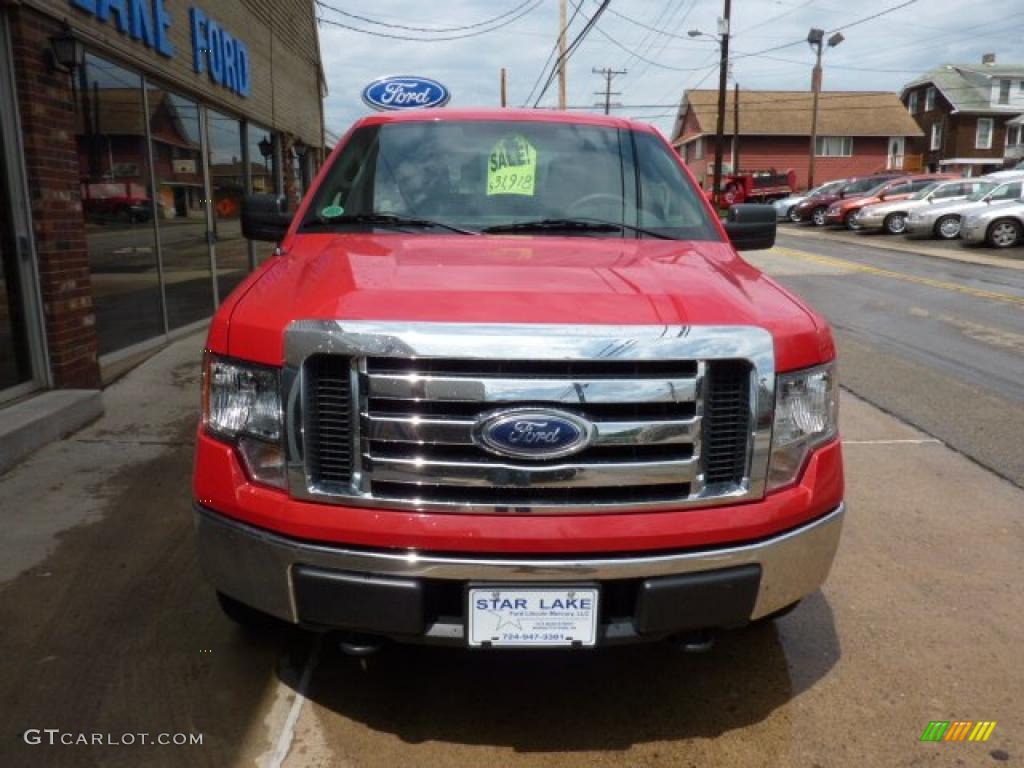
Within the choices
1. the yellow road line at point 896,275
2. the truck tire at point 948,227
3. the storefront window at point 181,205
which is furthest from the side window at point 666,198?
the truck tire at point 948,227

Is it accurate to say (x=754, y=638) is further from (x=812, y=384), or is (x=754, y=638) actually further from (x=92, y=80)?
(x=92, y=80)

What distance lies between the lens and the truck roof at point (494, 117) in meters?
3.90

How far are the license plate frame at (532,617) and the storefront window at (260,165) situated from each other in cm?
1097

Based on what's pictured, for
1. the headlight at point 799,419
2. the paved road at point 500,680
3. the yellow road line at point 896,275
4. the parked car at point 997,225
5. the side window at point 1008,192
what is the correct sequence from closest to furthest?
the headlight at point 799,419 → the paved road at point 500,680 → the yellow road line at point 896,275 → the parked car at point 997,225 → the side window at point 1008,192

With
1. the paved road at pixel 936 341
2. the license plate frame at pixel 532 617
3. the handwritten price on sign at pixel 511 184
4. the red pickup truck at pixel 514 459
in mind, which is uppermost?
the handwritten price on sign at pixel 511 184

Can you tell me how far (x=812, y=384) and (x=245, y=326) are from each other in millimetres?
1608

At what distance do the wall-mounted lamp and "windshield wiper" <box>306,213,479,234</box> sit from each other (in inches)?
136

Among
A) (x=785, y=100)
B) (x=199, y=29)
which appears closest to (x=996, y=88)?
(x=785, y=100)

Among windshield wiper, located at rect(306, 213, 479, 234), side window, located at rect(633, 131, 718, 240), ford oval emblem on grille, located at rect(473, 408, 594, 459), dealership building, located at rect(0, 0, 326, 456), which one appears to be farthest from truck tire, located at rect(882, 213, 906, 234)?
ford oval emblem on grille, located at rect(473, 408, 594, 459)

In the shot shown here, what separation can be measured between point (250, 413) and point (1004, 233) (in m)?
22.9

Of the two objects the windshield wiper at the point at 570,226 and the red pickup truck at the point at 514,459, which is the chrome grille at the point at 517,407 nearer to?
the red pickup truck at the point at 514,459

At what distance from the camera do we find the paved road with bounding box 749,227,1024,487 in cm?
595

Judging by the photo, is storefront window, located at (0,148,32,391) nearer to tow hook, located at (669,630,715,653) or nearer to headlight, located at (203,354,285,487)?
headlight, located at (203,354,285,487)

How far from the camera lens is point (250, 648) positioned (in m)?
2.99
